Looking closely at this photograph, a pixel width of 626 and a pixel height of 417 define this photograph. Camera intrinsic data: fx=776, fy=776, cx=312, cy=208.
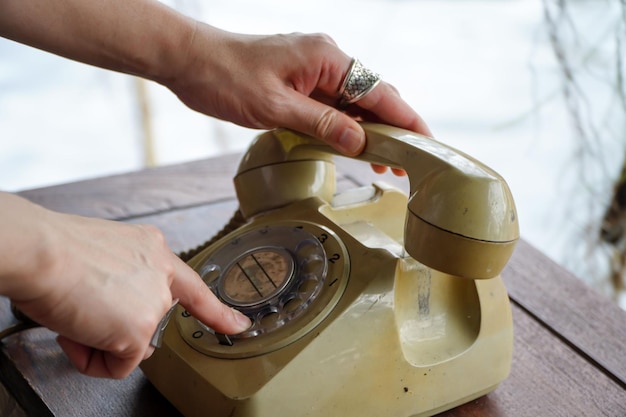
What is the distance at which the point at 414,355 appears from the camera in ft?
2.39

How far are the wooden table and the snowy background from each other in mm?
1199

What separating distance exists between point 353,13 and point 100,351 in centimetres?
288

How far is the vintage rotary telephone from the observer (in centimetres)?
68

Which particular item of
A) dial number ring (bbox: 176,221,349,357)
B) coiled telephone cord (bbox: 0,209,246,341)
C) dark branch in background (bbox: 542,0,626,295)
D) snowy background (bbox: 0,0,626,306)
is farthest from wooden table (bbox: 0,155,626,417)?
snowy background (bbox: 0,0,626,306)

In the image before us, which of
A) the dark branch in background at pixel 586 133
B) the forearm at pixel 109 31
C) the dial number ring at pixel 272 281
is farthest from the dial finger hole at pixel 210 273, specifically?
the dark branch in background at pixel 586 133

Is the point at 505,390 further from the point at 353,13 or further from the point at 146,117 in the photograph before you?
the point at 353,13

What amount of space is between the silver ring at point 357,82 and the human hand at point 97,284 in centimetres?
35

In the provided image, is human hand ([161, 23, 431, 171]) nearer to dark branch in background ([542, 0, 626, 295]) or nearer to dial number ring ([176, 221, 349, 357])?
dial number ring ([176, 221, 349, 357])

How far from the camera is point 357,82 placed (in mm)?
896

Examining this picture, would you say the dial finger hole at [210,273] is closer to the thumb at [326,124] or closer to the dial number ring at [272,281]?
the dial number ring at [272,281]

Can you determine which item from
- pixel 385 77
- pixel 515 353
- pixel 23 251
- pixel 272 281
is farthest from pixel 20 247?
pixel 385 77

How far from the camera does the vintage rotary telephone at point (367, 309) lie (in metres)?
0.68

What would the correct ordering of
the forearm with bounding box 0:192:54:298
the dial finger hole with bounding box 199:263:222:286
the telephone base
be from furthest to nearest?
the dial finger hole with bounding box 199:263:222:286
the telephone base
the forearm with bounding box 0:192:54:298

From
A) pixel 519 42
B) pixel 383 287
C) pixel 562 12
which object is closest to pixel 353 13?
pixel 519 42
